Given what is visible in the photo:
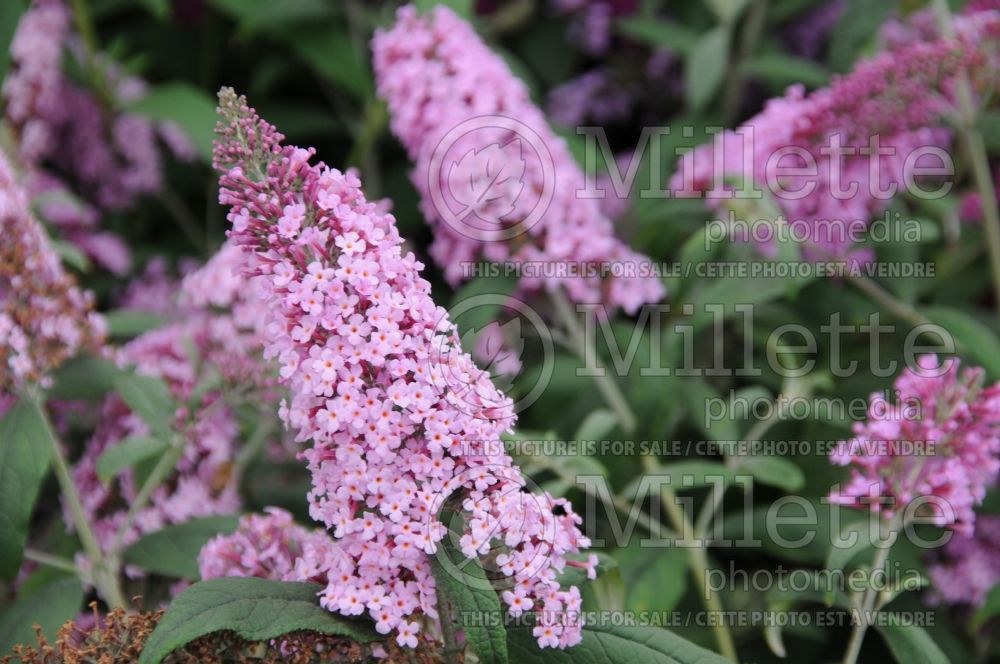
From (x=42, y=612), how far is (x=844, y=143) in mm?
1664

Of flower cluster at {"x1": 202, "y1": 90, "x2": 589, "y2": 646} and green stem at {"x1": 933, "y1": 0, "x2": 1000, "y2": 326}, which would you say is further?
green stem at {"x1": 933, "y1": 0, "x2": 1000, "y2": 326}

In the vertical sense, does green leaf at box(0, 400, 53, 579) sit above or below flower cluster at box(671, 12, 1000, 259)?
below

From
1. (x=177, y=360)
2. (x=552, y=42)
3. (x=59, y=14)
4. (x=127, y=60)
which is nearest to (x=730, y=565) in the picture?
(x=177, y=360)

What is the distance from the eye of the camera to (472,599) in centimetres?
122

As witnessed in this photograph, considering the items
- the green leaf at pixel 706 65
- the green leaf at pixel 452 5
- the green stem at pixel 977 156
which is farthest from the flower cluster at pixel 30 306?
the green stem at pixel 977 156

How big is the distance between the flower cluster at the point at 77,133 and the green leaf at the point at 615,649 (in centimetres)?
170

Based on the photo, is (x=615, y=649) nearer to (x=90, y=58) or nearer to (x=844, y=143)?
(x=844, y=143)

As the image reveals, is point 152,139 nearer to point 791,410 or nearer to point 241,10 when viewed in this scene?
point 241,10

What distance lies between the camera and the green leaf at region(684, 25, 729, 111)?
102 inches

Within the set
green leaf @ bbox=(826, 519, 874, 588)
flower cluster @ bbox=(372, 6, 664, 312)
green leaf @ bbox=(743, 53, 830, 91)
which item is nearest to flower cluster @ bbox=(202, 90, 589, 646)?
green leaf @ bbox=(826, 519, 874, 588)

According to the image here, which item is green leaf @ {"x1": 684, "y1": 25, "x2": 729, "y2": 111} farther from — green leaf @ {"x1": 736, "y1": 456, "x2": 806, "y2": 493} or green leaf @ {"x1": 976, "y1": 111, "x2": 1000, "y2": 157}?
green leaf @ {"x1": 736, "y1": 456, "x2": 806, "y2": 493}

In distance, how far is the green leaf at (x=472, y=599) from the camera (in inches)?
47.8

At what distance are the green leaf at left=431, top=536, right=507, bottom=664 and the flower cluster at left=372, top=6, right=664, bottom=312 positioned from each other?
86cm

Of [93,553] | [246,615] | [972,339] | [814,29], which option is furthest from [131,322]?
[814,29]
